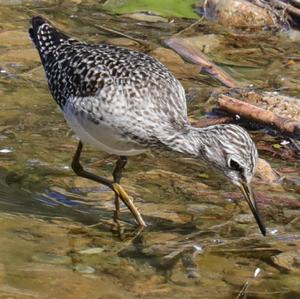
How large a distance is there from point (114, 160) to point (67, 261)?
6.24 ft

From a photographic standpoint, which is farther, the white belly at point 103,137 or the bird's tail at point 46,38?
the bird's tail at point 46,38

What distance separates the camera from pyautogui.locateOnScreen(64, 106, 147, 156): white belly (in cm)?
667

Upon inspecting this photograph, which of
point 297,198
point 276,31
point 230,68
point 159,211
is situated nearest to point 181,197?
point 159,211

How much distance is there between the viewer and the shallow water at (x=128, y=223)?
584 cm

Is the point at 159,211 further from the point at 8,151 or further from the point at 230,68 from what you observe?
the point at 230,68

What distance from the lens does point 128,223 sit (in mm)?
6832

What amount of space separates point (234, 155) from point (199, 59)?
142 inches

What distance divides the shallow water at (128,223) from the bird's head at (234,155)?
0.39 meters

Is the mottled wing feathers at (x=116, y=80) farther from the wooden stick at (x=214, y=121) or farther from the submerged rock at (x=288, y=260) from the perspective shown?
the wooden stick at (x=214, y=121)

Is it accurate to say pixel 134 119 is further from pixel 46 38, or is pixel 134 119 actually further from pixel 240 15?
pixel 240 15

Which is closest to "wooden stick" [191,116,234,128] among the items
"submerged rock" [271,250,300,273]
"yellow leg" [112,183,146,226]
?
"yellow leg" [112,183,146,226]

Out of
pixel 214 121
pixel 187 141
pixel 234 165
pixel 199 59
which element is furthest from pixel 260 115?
pixel 234 165

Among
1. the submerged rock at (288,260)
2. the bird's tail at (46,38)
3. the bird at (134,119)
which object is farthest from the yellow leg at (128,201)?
the bird's tail at (46,38)

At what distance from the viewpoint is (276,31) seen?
11.0 meters
